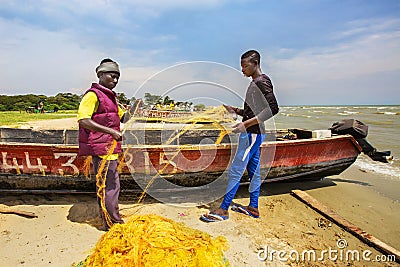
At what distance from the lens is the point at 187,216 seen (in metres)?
3.94

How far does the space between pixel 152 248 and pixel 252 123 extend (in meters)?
2.08

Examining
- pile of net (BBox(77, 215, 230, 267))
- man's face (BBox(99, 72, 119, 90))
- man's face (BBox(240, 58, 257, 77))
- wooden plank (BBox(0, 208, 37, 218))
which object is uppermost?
man's face (BBox(240, 58, 257, 77))

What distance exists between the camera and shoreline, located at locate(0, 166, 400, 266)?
2.97m

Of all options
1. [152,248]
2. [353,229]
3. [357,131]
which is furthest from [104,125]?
[357,131]

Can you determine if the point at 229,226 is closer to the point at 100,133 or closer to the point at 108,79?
the point at 100,133

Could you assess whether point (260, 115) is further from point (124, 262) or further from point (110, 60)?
point (124, 262)

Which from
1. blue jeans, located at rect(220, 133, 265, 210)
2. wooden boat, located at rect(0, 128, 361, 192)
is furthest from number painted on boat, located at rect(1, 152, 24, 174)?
blue jeans, located at rect(220, 133, 265, 210)

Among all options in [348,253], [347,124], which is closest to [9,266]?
[348,253]

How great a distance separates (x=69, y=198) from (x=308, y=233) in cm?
360

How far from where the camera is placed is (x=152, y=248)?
211cm

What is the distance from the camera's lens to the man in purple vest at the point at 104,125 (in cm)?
289

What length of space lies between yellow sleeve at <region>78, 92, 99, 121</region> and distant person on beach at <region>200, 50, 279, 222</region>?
1784mm

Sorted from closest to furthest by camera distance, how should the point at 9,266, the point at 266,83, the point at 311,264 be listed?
the point at 9,266 < the point at 311,264 < the point at 266,83

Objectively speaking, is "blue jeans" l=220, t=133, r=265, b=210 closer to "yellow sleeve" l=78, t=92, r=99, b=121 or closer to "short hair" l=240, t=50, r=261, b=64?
"short hair" l=240, t=50, r=261, b=64
